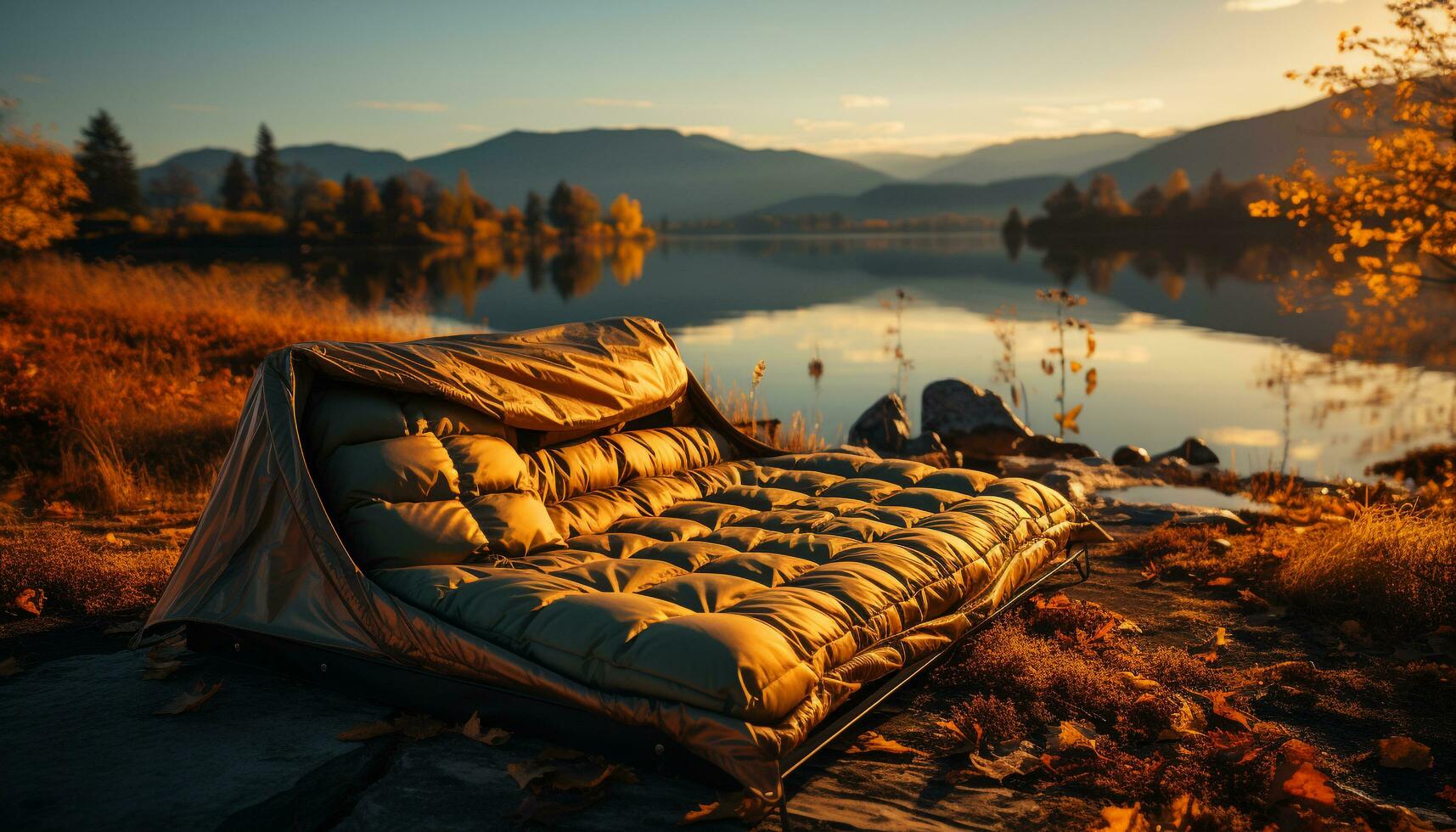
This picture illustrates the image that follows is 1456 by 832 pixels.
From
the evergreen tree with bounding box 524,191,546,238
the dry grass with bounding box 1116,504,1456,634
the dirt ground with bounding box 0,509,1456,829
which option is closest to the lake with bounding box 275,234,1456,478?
the dry grass with bounding box 1116,504,1456,634

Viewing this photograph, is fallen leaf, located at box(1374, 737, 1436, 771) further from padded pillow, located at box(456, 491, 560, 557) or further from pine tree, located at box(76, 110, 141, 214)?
pine tree, located at box(76, 110, 141, 214)

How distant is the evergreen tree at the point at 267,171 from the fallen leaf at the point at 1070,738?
265 feet

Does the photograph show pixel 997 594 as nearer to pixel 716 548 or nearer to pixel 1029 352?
pixel 716 548

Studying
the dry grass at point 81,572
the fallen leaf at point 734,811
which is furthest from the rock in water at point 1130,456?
the dry grass at point 81,572

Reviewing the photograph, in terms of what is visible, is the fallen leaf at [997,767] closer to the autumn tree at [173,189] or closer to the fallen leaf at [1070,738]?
the fallen leaf at [1070,738]

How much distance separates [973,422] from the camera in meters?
10.6

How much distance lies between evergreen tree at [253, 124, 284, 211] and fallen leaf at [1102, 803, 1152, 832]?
3200 inches

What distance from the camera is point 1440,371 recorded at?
15.3m

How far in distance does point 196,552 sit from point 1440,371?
59.7 feet

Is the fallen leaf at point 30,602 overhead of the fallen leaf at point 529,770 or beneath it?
beneath

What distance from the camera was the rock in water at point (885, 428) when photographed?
969 centimetres

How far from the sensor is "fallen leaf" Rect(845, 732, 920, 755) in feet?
9.97

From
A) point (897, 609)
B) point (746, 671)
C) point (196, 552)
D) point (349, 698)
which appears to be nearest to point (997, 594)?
point (897, 609)

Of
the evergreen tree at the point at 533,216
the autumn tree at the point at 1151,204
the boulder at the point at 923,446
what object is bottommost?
the boulder at the point at 923,446
